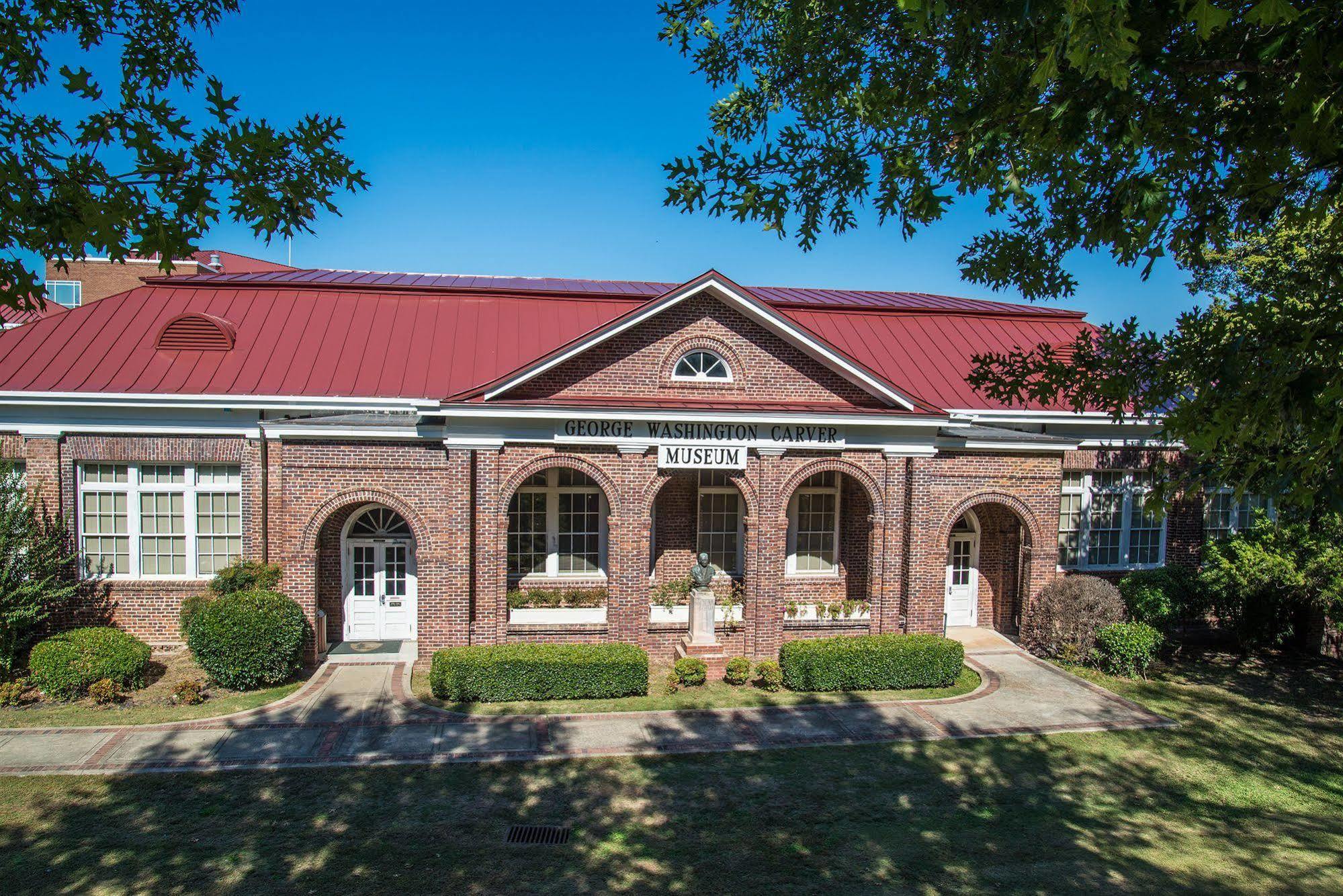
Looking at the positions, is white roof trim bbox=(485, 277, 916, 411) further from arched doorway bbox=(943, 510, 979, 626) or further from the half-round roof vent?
the half-round roof vent

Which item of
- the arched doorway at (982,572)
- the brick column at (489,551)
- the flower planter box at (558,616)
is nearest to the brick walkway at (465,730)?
the brick column at (489,551)

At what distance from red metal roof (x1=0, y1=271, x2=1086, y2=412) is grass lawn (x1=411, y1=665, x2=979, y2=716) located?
200 inches

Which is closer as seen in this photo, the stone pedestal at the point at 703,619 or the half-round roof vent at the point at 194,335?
the stone pedestal at the point at 703,619

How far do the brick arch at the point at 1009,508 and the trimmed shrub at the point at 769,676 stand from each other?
450 centimetres

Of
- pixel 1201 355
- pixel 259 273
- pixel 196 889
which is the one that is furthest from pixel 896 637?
pixel 259 273

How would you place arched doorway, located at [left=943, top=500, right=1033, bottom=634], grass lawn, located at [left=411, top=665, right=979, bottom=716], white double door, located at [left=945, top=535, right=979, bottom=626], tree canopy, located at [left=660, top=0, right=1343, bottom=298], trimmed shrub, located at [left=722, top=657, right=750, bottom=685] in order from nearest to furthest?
1. tree canopy, located at [left=660, top=0, right=1343, bottom=298]
2. grass lawn, located at [left=411, top=665, right=979, bottom=716]
3. trimmed shrub, located at [left=722, top=657, right=750, bottom=685]
4. arched doorway, located at [left=943, top=500, right=1033, bottom=634]
5. white double door, located at [left=945, top=535, right=979, bottom=626]

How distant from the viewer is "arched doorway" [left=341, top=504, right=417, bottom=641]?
54.0 feet

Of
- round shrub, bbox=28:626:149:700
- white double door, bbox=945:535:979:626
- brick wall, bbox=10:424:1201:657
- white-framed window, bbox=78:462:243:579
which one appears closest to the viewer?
round shrub, bbox=28:626:149:700

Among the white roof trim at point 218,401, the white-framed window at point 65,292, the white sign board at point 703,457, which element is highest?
the white-framed window at point 65,292

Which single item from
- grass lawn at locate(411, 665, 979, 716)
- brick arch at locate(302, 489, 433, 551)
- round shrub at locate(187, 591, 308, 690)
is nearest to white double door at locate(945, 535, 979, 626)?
grass lawn at locate(411, 665, 979, 716)

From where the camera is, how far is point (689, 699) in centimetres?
1380

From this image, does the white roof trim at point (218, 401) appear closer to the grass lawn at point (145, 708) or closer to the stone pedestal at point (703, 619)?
the grass lawn at point (145, 708)

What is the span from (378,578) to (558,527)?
3.75 m

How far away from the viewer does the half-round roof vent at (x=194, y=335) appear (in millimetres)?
16547
